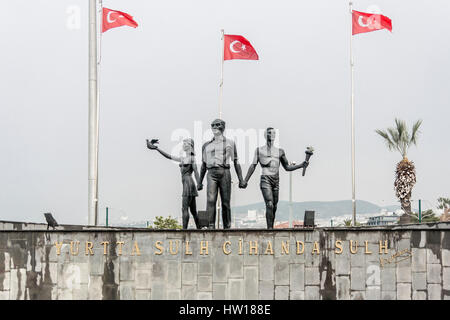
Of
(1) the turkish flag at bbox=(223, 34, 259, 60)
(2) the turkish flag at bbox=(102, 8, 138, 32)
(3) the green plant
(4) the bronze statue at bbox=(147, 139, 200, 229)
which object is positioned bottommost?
(3) the green plant

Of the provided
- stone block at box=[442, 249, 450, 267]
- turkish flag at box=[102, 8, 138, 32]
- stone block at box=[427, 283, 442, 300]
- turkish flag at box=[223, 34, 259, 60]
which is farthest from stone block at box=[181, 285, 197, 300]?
turkish flag at box=[223, 34, 259, 60]

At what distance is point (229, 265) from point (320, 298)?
1.85 m

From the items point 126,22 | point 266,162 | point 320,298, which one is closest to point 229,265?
point 320,298

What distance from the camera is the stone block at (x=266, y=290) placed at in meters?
13.9

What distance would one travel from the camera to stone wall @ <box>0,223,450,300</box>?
1384cm

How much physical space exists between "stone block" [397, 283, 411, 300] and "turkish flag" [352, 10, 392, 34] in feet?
46.7

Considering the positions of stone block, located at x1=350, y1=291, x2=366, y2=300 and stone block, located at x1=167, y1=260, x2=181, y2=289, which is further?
stone block, located at x1=167, y1=260, x2=181, y2=289

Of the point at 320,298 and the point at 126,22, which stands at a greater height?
the point at 126,22

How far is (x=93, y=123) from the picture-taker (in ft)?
72.9

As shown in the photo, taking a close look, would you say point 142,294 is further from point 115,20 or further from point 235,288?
point 115,20

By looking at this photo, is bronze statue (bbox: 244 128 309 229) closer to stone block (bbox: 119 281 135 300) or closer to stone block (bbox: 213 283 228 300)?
stone block (bbox: 213 283 228 300)
